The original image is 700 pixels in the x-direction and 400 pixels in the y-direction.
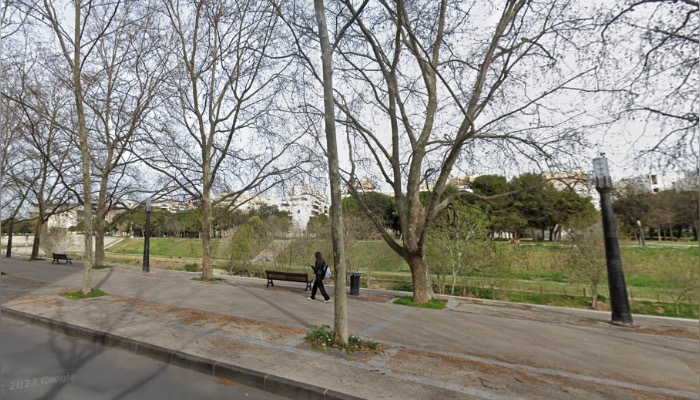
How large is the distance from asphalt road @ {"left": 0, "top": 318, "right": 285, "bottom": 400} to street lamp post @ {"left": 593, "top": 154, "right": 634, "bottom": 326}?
27.8 feet

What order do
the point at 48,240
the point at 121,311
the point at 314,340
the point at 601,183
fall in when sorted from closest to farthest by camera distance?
1. the point at 314,340
2. the point at 121,311
3. the point at 601,183
4. the point at 48,240

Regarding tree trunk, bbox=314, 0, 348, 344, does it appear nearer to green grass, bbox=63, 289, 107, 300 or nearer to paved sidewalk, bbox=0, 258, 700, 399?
paved sidewalk, bbox=0, 258, 700, 399

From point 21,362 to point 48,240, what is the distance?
34554 mm

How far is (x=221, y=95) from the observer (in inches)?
570

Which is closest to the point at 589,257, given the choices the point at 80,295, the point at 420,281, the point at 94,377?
the point at 420,281

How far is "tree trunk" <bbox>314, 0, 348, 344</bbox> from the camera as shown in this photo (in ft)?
18.1

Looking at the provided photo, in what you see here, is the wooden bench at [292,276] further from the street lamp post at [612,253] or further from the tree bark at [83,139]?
the street lamp post at [612,253]

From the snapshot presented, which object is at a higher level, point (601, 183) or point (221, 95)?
point (221, 95)

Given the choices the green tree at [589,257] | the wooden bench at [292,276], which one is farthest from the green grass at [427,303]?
the green tree at [589,257]

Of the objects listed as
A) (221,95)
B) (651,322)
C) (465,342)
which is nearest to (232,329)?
(465,342)

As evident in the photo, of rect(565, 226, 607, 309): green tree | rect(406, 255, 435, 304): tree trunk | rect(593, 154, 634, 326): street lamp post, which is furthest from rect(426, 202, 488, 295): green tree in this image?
rect(593, 154, 634, 326): street lamp post

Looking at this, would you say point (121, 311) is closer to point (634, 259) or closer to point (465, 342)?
point (465, 342)

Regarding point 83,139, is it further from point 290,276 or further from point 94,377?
point 94,377

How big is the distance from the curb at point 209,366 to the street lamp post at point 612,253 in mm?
7759
